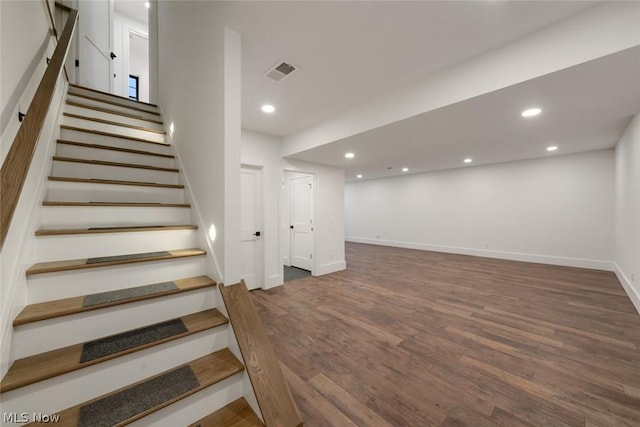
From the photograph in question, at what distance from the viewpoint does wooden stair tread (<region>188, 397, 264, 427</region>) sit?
50.4 inches

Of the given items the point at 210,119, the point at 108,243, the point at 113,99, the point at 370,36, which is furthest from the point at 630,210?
the point at 113,99

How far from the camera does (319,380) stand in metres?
1.94

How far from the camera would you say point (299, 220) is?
569 centimetres

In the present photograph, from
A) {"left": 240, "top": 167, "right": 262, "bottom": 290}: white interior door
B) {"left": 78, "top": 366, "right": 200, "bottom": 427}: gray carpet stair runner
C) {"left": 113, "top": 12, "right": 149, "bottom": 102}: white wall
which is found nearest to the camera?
{"left": 78, "top": 366, "right": 200, "bottom": 427}: gray carpet stair runner

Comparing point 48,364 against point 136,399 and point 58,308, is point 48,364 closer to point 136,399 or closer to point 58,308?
point 58,308

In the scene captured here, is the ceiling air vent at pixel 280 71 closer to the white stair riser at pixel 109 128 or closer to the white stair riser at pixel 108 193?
the white stair riser at pixel 108 193

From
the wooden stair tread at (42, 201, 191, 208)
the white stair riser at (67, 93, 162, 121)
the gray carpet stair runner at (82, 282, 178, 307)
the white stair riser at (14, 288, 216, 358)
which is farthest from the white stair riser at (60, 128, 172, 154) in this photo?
the white stair riser at (14, 288, 216, 358)

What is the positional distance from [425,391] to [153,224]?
261 centimetres

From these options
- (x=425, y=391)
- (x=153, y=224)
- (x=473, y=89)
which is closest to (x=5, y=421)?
(x=153, y=224)

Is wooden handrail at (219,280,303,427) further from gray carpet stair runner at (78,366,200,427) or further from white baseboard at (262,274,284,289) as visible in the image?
white baseboard at (262,274,284,289)

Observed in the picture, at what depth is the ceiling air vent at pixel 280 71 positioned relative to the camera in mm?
2275
